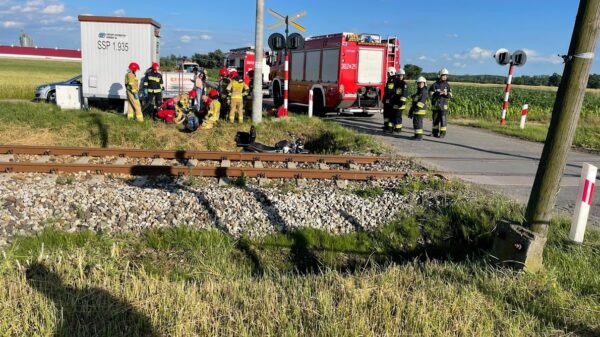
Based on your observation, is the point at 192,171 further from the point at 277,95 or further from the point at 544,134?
the point at 277,95

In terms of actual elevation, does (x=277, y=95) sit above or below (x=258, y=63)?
below

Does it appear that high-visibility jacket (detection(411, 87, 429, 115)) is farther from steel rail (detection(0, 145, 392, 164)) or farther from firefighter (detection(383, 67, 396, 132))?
steel rail (detection(0, 145, 392, 164))

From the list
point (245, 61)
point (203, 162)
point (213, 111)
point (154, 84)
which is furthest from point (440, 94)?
point (245, 61)

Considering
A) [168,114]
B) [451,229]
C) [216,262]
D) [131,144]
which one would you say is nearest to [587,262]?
[451,229]

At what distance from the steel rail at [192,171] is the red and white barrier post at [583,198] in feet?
12.0

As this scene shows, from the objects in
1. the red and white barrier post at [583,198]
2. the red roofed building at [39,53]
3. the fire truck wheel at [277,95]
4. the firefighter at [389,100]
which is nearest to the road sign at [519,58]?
the firefighter at [389,100]

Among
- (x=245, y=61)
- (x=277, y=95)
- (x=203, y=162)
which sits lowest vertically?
(x=203, y=162)

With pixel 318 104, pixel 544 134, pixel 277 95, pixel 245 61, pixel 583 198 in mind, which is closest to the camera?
pixel 583 198

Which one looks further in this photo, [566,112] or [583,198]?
[583,198]

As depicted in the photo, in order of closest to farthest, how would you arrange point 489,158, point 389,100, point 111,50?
1. point 489,158
2. point 389,100
3. point 111,50

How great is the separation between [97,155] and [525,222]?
312 inches

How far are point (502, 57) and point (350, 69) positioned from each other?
206 inches

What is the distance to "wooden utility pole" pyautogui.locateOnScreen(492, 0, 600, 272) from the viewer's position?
12.0 feet

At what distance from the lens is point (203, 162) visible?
9.38 meters
